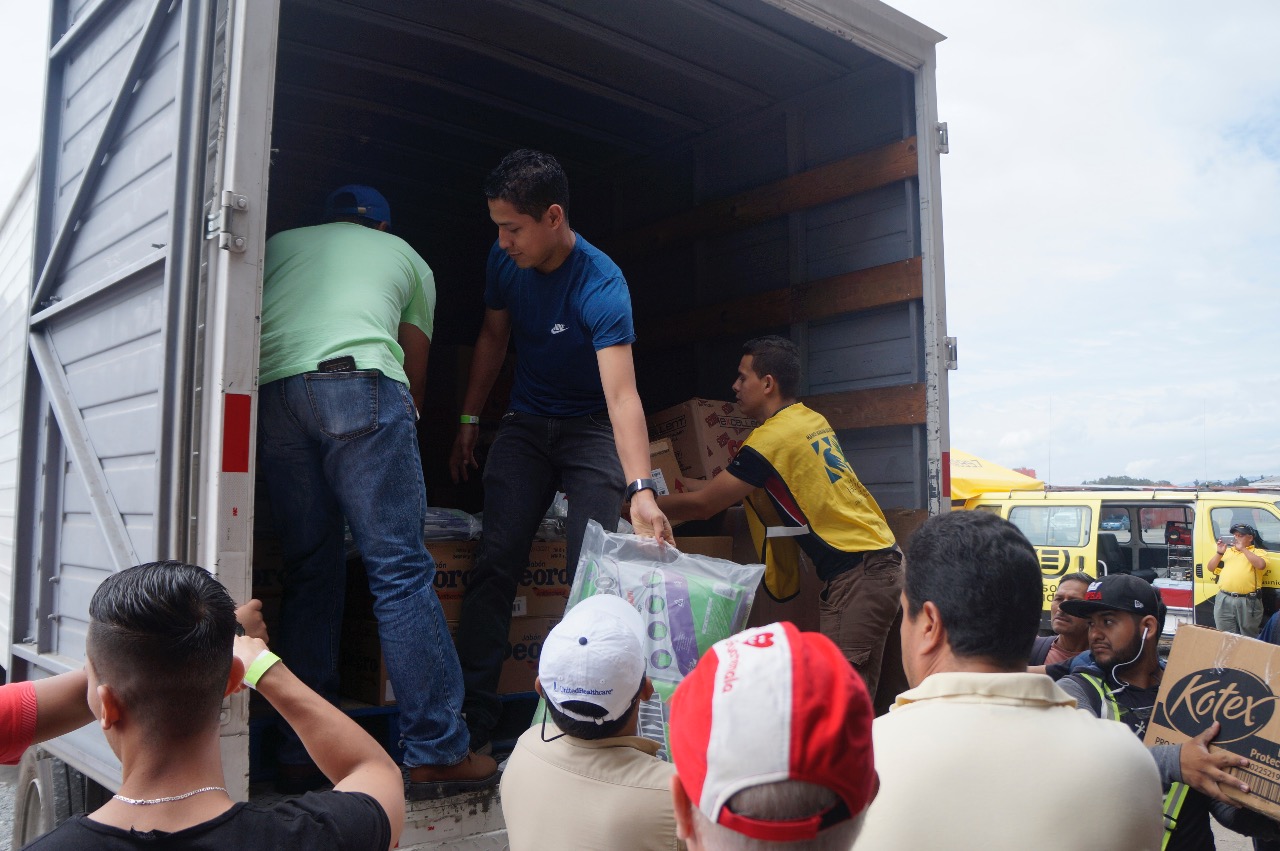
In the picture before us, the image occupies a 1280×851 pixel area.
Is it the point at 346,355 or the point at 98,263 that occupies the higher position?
the point at 98,263

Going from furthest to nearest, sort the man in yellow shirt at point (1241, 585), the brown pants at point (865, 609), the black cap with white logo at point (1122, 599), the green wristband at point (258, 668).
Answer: the man in yellow shirt at point (1241, 585)
the brown pants at point (865, 609)
the black cap with white logo at point (1122, 599)
the green wristband at point (258, 668)

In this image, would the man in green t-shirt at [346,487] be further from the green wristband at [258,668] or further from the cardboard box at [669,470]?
the cardboard box at [669,470]

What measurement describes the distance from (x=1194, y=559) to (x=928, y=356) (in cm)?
813

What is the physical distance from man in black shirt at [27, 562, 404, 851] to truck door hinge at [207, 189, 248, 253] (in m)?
1.12

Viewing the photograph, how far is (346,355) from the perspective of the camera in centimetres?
263

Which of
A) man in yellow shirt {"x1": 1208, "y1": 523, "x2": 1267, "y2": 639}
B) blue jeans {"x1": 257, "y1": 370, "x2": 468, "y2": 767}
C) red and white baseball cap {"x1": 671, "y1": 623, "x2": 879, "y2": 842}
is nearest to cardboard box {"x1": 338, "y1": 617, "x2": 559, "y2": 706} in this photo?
blue jeans {"x1": 257, "y1": 370, "x2": 468, "y2": 767}

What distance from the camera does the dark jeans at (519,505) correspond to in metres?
3.07

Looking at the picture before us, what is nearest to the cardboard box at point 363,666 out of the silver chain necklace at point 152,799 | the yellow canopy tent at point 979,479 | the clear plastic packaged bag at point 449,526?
the clear plastic packaged bag at point 449,526

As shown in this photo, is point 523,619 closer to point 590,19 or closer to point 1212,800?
point 1212,800

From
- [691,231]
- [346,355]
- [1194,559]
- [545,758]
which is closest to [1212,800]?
[545,758]

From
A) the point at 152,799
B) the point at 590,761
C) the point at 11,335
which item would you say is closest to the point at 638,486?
the point at 590,761

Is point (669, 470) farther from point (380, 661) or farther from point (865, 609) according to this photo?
point (380, 661)

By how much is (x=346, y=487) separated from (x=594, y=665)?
1.17 metres

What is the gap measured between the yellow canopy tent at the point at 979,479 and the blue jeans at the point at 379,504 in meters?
10.8
